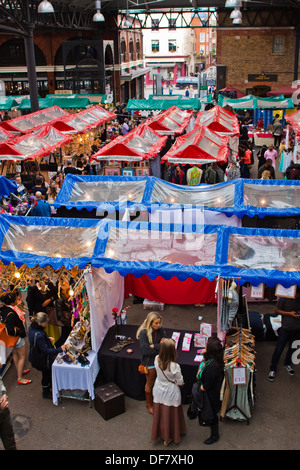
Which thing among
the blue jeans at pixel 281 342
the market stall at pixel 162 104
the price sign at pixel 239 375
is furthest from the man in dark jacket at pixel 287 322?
the market stall at pixel 162 104

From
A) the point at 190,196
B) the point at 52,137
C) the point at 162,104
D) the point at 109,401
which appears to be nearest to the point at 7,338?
the point at 109,401

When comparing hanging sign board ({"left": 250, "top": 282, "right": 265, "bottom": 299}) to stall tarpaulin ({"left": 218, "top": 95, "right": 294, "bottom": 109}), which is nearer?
hanging sign board ({"left": 250, "top": 282, "right": 265, "bottom": 299})

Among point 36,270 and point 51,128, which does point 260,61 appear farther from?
point 36,270

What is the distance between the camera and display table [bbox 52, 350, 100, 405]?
5.78 metres

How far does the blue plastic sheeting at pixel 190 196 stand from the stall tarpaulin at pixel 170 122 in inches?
299

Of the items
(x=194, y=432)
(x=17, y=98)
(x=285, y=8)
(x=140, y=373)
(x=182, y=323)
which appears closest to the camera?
(x=194, y=432)

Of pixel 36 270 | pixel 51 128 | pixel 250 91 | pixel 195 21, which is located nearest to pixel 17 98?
pixel 51 128

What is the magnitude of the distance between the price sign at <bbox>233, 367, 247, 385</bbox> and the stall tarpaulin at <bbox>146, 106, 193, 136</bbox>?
517 inches

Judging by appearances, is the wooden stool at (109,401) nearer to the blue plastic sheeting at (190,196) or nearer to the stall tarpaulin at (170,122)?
the blue plastic sheeting at (190,196)

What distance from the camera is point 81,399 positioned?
5945 millimetres

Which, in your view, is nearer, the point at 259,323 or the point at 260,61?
the point at 259,323

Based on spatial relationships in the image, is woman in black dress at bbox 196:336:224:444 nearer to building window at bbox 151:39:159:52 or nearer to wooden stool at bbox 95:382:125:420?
wooden stool at bbox 95:382:125:420

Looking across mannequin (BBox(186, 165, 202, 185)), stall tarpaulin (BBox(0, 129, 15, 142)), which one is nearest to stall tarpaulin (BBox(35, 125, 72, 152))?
stall tarpaulin (BBox(0, 129, 15, 142))
